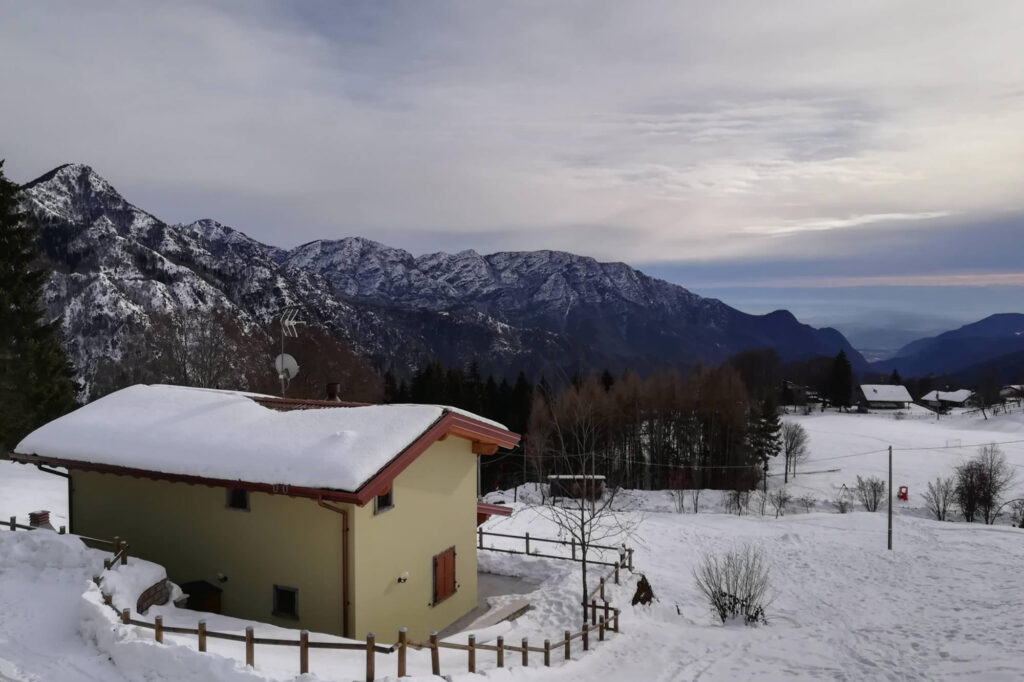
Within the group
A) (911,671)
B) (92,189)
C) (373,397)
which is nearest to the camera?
(911,671)

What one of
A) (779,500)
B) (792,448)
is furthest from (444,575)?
(792,448)

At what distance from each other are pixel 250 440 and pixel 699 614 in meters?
14.7

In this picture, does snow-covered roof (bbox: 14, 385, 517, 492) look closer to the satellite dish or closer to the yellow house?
the yellow house

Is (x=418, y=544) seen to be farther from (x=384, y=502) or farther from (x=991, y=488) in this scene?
(x=991, y=488)

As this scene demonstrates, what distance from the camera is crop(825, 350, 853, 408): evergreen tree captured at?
11088 centimetres

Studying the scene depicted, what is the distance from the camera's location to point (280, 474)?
11.9 meters

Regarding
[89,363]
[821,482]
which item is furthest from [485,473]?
[89,363]

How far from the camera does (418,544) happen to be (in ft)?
47.0

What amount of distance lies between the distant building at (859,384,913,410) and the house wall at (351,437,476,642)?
396 feet

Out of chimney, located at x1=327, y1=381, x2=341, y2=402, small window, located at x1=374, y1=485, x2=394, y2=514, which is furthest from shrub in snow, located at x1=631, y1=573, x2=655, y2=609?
chimney, located at x1=327, y1=381, x2=341, y2=402

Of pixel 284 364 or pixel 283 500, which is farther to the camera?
pixel 284 364

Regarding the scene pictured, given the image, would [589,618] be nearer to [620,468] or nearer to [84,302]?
[620,468]

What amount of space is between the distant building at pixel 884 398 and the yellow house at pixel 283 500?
123 m

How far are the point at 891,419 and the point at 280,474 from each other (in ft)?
371
